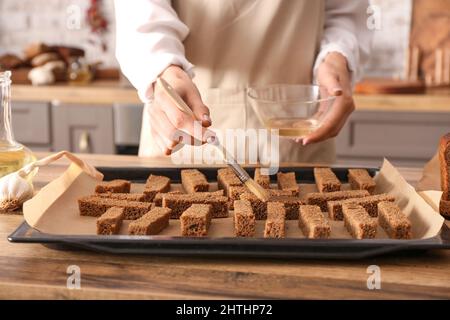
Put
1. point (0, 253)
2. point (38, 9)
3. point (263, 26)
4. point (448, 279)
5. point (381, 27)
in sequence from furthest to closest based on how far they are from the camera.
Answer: point (38, 9) < point (381, 27) < point (263, 26) < point (0, 253) < point (448, 279)

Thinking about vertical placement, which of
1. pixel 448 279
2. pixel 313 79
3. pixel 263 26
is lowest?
pixel 448 279

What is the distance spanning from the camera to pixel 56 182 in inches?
50.1

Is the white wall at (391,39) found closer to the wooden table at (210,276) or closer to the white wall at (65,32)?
the white wall at (65,32)

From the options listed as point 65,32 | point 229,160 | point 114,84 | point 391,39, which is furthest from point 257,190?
point 65,32

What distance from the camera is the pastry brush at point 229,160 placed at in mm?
1212

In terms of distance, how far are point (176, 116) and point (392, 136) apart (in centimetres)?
166

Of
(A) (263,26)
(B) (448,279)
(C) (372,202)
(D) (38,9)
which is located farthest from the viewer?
(D) (38,9)

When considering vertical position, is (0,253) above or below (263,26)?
below

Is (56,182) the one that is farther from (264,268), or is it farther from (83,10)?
(83,10)

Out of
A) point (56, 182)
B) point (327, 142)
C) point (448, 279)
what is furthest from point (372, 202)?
point (327, 142)

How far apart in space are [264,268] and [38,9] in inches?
115

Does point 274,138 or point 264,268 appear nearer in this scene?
point 264,268

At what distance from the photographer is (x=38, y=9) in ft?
11.5

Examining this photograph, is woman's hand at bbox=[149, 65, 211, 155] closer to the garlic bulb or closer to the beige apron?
the garlic bulb
